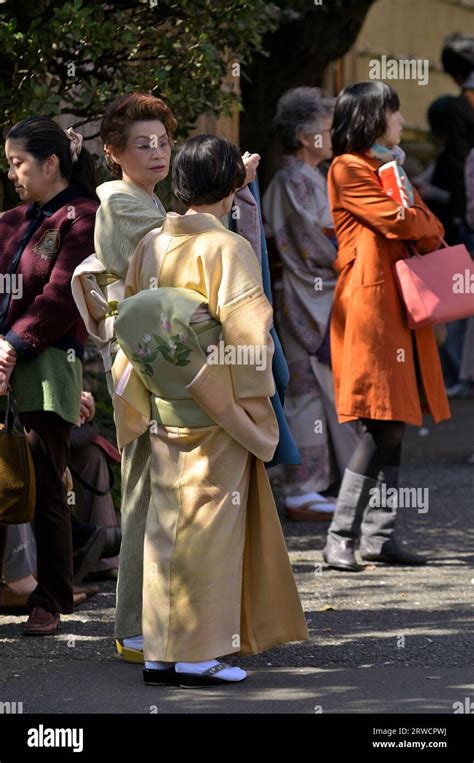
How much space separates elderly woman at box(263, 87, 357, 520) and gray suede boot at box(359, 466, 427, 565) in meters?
1.32

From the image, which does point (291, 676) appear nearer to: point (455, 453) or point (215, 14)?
point (215, 14)

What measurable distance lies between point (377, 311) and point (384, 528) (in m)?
1.01

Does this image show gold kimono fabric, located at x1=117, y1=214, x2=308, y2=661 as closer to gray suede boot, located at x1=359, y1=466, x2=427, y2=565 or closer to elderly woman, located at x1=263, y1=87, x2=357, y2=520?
gray suede boot, located at x1=359, y1=466, x2=427, y2=565

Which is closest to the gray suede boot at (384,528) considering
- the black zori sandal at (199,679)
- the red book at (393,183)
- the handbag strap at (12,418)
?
the red book at (393,183)

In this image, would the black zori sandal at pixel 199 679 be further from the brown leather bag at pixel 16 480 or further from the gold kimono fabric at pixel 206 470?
the brown leather bag at pixel 16 480

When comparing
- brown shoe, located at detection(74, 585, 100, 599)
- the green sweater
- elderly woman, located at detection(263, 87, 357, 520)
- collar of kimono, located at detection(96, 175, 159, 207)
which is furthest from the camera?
elderly woman, located at detection(263, 87, 357, 520)

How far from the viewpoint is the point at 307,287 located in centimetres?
916

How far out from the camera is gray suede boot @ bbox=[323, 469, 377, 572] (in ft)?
24.3

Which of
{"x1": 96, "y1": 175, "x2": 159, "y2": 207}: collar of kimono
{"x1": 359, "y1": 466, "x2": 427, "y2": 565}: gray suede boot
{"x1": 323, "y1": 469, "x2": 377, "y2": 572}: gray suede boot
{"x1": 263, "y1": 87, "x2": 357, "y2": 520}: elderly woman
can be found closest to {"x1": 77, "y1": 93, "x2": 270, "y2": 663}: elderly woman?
{"x1": 96, "y1": 175, "x2": 159, "y2": 207}: collar of kimono

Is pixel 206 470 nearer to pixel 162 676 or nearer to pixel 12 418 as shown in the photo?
pixel 162 676

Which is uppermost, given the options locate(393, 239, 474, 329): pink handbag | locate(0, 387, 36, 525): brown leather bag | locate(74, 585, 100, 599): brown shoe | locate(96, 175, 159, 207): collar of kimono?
locate(96, 175, 159, 207): collar of kimono

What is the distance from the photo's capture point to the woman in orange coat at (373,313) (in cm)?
731

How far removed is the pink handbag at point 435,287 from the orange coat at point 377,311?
9 cm
